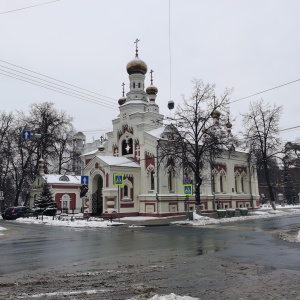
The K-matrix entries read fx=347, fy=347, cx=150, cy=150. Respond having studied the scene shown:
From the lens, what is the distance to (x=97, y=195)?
36.5 meters

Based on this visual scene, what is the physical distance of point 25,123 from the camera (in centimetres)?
4438

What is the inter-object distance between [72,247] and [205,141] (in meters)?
18.5

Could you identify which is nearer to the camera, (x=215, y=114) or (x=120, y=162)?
(x=215, y=114)

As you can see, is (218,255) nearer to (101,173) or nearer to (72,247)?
(72,247)

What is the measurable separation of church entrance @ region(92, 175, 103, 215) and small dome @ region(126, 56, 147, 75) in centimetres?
1265

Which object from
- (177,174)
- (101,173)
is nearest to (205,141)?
(177,174)

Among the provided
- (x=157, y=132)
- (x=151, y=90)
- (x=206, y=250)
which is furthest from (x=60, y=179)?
(x=206, y=250)

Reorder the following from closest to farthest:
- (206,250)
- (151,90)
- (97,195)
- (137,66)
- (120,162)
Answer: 1. (206,250)
2. (120,162)
3. (97,195)
4. (137,66)
5. (151,90)

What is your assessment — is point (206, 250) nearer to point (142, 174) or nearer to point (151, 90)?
point (142, 174)

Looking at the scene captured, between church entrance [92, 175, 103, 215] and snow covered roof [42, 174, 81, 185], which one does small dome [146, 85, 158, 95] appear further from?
snow covered roof [42, 174, 81, 185]

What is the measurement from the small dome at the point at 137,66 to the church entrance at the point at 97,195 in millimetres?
12646

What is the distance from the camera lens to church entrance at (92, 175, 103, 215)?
36.0m

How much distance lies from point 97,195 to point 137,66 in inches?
587

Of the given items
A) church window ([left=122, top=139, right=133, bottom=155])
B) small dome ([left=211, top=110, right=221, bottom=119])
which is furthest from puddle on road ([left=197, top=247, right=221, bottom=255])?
church window ([left=122, top=139, right=133, bottom=155])
